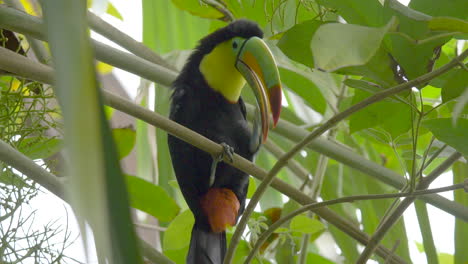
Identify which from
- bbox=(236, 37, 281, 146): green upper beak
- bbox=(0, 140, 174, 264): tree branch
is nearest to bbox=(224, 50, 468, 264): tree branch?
bbox=(0, 140, 174, 264): tree branch

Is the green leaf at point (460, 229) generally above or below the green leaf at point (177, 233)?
above

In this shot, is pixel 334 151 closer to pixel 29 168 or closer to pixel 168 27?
pixel 29 168

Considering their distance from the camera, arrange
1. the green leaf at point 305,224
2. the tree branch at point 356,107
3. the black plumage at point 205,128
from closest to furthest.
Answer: the tree branch at point 356,107 → the green leaf at point 305,224 → the black plumage at point 205,128

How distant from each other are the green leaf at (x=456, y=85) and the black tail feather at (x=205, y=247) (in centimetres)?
87

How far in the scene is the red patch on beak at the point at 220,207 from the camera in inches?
70.5

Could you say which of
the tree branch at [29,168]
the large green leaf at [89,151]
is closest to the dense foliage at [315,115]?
the large green leaf at [89,151]

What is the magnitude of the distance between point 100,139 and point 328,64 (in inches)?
17.9

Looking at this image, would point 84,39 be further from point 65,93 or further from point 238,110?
point 238,110

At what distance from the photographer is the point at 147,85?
2.02m

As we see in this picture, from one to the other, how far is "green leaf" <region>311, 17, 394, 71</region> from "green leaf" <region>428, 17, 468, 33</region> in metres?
0.08

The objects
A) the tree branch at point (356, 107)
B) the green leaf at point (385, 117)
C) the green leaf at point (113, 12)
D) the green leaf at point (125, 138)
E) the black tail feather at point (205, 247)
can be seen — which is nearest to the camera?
the tree branch at point (356, 107)

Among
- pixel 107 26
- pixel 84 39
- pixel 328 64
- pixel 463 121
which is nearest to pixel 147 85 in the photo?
pixel 107 26

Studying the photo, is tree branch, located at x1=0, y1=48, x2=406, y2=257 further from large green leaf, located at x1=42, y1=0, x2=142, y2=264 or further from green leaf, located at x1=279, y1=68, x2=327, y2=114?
large green leaf, located at x1=42, y1=0, x2=142, y2=264

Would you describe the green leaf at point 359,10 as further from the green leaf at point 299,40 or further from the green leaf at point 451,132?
the green leaf at point 451,132
